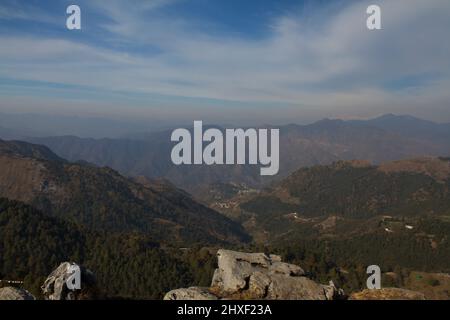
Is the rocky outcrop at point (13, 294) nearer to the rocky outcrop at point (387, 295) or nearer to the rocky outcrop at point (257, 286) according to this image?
the rocky outcrop at point (257, 286)

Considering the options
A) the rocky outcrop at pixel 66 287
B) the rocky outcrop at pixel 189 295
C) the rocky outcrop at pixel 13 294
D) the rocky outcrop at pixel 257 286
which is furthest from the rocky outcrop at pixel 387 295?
the rocky outcrop at pixel 13 294

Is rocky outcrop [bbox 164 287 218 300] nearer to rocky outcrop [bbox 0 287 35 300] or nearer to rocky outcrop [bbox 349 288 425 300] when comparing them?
rocky outcrop [bbox 0 287 35 300]

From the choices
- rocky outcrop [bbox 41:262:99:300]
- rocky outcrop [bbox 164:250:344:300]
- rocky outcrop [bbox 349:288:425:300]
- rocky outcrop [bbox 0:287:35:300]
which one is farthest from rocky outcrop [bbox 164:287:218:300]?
Answer: rocky outcrop [bbox 349:288:425:300]

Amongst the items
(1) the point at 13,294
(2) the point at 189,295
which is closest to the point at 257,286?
(2) the point at 189,295

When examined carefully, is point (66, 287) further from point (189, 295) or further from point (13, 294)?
point (189, 295)
